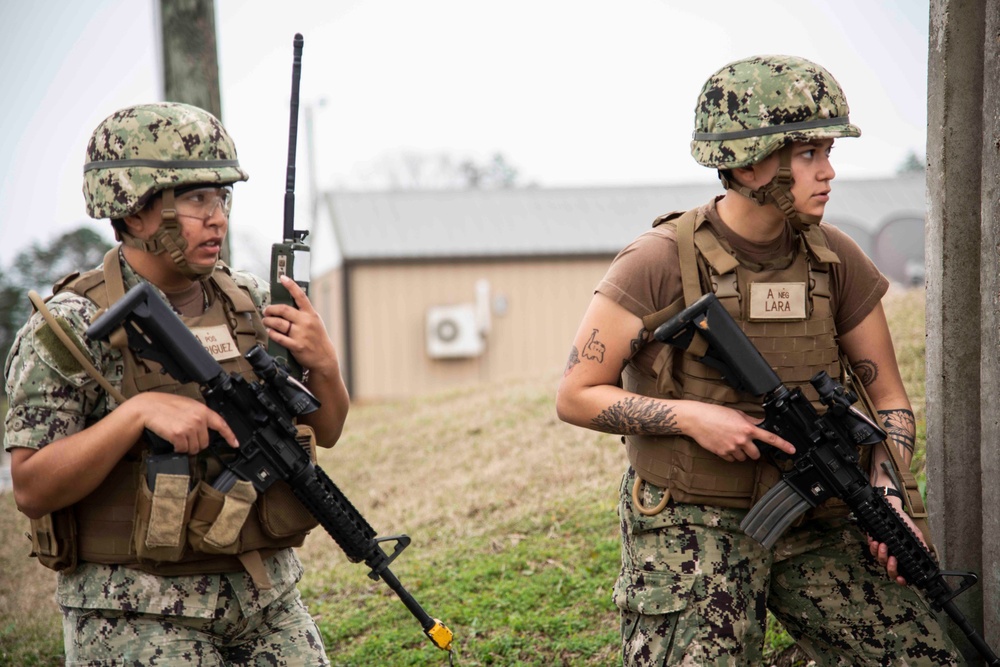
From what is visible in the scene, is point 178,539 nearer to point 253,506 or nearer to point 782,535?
point 253,506

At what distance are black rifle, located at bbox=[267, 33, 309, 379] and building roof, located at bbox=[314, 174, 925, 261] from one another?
722 inches

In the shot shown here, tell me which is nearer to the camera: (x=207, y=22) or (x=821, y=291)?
(x=821, y=291)

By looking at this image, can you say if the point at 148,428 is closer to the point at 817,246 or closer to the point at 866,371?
the point at 817,246

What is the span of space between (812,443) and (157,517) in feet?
6.21

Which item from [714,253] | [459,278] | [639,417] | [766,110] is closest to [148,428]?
[639,417]

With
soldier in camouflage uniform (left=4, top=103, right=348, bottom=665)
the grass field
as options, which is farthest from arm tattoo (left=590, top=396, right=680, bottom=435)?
the grass field

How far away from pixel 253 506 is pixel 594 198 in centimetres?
2162

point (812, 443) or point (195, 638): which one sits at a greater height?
point (812, 443)

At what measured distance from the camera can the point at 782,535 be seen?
302 cm

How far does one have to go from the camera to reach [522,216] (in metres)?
23.2

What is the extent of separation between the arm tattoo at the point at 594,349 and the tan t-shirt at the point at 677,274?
13 centimetres

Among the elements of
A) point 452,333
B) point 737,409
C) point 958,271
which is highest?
point 958,271

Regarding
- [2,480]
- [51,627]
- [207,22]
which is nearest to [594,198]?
[2,480]

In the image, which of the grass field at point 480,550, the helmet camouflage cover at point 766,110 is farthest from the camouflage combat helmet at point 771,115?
the grass field at point 480,550
